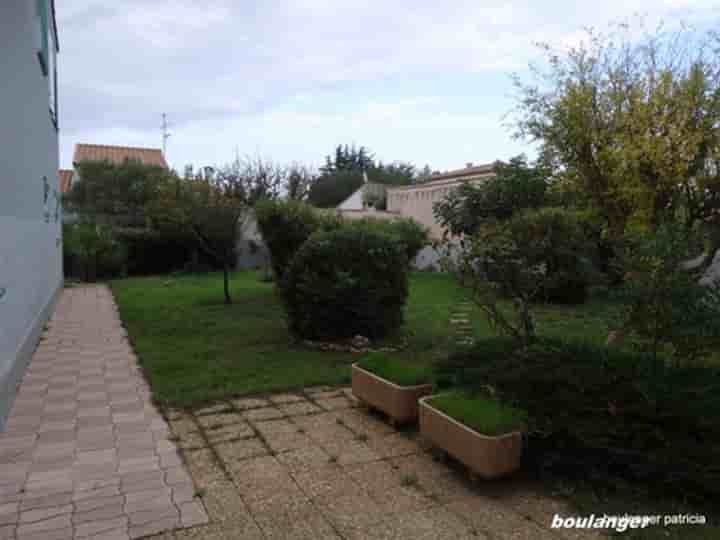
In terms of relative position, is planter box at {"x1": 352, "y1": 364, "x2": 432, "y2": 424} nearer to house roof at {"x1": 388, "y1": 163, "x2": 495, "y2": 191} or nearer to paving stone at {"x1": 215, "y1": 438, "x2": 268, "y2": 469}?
paving stone at {"x1": 215, "y1": 438, "x2": 268, "y2": 469}

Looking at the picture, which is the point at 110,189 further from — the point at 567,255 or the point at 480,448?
the point at 480,448

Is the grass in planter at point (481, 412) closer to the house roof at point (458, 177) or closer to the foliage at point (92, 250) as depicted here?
the house roof at point (458, 177)

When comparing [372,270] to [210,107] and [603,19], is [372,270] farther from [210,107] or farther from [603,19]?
[210,107]

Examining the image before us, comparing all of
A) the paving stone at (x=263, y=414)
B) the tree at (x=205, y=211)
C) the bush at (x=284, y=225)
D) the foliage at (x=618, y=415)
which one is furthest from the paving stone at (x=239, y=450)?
A: the tree at (x=205, y=211)

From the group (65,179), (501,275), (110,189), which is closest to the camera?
(501,275)

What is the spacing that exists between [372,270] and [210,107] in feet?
37.7

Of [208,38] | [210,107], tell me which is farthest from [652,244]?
[210,107]

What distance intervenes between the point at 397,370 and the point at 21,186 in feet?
14.3

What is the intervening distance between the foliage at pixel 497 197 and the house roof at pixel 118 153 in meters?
14.9

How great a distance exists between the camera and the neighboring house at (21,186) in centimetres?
429

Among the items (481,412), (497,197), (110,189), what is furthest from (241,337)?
(110,189)

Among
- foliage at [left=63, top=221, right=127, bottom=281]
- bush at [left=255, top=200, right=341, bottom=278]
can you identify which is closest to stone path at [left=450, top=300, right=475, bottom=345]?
bush at [left=255, top=200, right=341, bottom=278]

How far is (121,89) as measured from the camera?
11.9 metres

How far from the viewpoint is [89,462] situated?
3.18 m
